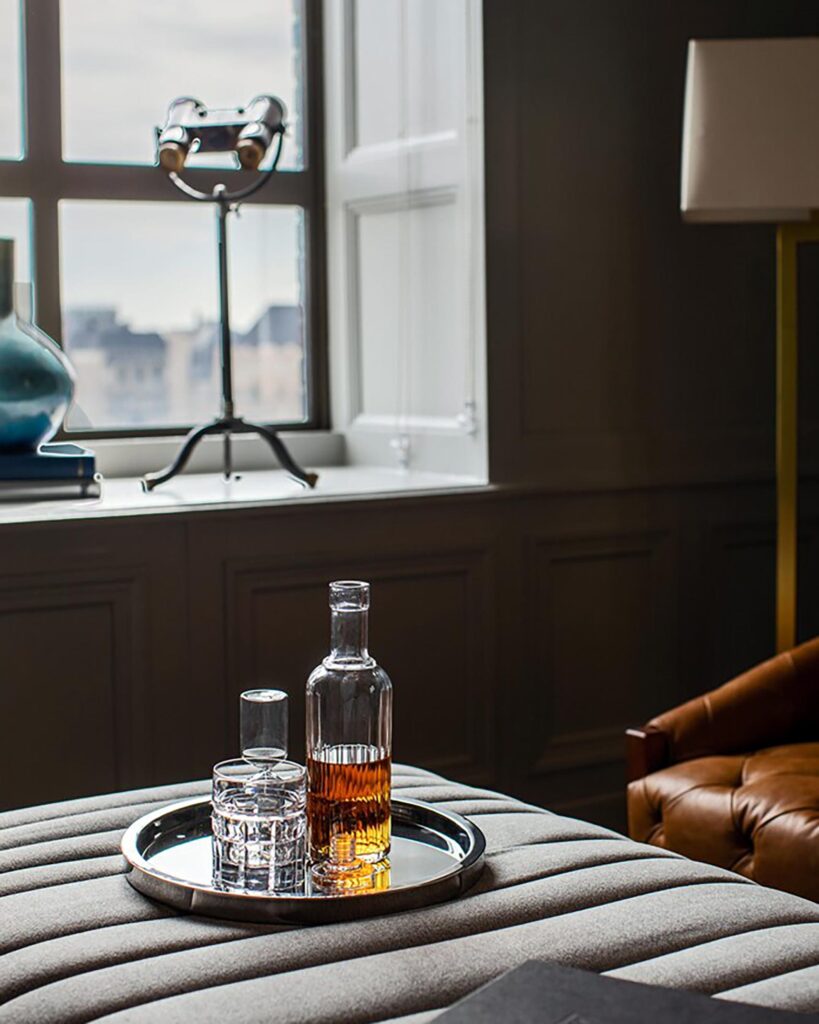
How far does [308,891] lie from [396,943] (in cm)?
13

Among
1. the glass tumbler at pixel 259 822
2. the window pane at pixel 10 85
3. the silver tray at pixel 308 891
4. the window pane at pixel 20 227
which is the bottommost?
the silver tray at pixel 308 891

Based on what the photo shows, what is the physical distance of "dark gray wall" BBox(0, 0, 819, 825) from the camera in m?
2.55

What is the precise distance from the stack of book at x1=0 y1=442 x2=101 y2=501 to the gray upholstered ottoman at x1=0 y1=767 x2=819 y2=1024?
0.84 m

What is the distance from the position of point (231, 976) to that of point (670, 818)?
103cm

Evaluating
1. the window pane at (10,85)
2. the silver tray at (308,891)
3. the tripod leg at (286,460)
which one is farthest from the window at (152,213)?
the silver tray at (308,891)

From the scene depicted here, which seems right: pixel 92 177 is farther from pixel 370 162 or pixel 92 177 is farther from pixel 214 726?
pixel 214 726

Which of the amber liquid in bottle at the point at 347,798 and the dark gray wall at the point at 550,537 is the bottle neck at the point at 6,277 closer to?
→ the dark gray wall at the point at 550,537

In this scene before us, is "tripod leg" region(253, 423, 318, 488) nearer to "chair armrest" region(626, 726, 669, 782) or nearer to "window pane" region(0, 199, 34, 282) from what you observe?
"window pane" region(0, 199, 34, 282)

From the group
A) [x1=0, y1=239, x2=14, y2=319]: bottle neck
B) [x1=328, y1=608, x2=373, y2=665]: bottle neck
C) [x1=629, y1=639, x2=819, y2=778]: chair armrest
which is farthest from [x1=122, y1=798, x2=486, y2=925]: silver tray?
[x1=0, y1=239, x2=14, y2=319]: bottle neck

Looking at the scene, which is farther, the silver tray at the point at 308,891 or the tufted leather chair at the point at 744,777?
the tufted leather chair at the point at 744,777

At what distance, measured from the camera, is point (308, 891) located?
1.40 meters

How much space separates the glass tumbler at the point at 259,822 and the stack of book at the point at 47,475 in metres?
0.93

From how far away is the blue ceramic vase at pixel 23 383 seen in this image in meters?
2.33

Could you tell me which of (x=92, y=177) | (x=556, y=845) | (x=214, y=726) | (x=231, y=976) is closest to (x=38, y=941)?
(x=231, y=976)
